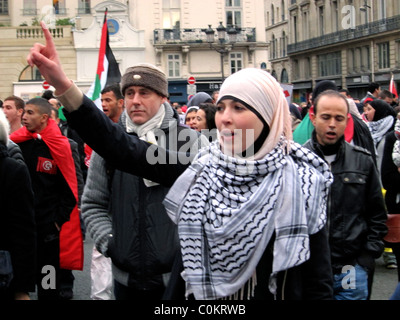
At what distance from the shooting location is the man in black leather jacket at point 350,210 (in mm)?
4078

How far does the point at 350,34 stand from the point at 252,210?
164 ft

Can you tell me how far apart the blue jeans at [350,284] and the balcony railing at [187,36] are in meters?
38.2

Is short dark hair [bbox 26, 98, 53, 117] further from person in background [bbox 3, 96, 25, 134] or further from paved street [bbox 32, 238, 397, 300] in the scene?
→ paved street [bbox 32, 238, 397, 300]

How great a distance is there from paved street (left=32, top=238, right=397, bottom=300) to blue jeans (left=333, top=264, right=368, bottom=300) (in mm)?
2372

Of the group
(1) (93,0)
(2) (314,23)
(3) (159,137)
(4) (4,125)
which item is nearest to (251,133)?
(3) (159,137)

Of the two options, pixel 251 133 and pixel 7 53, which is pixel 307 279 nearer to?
pixel 251 133

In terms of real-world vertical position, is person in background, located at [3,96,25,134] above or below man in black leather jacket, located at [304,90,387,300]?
above

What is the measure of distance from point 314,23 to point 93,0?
19.8 meters

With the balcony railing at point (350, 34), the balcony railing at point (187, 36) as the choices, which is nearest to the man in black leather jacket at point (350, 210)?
the balcony railing at point (187, 36)

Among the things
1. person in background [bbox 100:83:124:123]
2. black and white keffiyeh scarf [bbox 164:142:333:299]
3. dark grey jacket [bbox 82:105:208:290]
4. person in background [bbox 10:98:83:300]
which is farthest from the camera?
person in background [bbox 10:98:83:300]

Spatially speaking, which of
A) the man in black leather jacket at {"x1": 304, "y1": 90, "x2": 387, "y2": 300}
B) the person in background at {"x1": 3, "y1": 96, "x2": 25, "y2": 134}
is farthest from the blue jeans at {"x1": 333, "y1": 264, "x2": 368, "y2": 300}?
the person in background at {"x1": 3, "y1": 96, "x2": 25, "y2": 134}

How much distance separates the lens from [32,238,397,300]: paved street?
6.59 metres

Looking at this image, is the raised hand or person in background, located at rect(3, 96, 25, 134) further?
person in background, located at rect(3, 96, 25, 134)

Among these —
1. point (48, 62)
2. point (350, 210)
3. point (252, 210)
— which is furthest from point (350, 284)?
point (48, 62)
